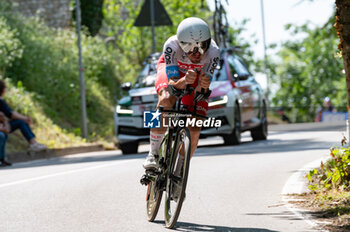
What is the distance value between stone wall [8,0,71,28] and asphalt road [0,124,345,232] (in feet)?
91.2

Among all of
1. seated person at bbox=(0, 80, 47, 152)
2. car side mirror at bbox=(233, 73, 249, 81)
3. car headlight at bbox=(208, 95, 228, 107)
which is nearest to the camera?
seated person at bbox=(0, 80, 47, 152)

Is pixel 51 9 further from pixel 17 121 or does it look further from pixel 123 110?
pixel 123 110

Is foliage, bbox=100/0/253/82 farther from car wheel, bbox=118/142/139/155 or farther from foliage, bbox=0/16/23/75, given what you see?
car wheel, bbox=118/142/139/155

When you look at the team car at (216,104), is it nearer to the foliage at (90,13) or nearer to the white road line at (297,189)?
the white road line at (297,189)

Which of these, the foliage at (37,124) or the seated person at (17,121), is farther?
the foliage at (37,124)

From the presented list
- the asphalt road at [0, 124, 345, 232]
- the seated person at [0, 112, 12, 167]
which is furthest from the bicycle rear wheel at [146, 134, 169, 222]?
the seated person at [0, 112, 12, 167]

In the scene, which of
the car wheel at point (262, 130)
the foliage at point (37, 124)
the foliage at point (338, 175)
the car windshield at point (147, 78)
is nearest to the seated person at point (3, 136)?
the car windshield at point (147, 78)

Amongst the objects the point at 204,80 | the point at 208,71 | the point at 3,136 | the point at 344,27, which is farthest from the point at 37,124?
the point at 204,80

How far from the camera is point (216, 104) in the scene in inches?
654

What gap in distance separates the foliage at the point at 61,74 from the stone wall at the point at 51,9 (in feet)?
34.0

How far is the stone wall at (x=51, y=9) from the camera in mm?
41844

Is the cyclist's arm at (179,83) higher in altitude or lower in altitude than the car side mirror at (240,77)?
higher

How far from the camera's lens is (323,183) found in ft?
29.4

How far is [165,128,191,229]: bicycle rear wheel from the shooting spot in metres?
6.75
